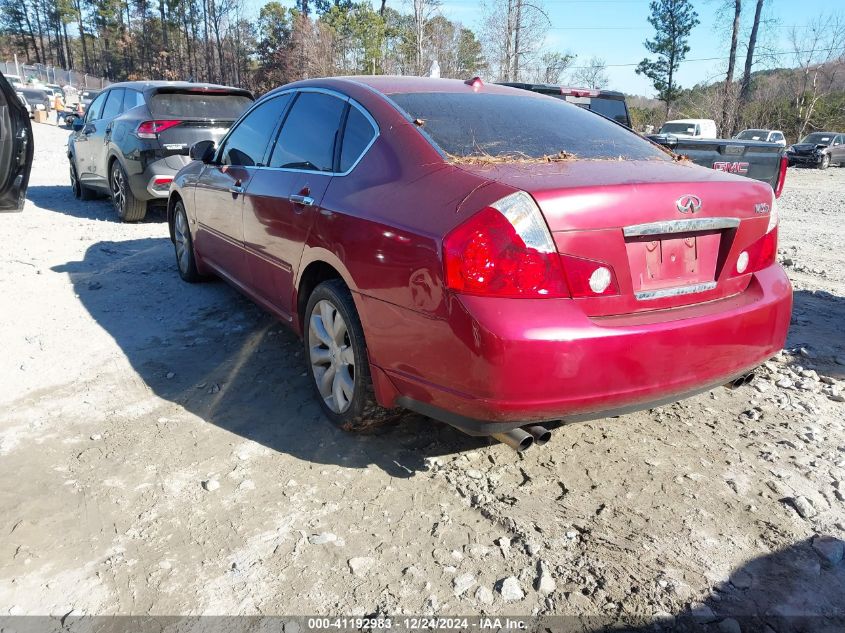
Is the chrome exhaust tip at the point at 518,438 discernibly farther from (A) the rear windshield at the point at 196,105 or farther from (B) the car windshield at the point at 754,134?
(B) the car windshield at the point at 754,134

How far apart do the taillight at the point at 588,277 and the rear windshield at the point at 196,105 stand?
644 centimetres

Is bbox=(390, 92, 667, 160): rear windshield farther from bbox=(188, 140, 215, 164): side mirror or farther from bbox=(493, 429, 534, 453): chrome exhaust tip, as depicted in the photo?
bbox=(188, 140, 215, 164): side mirror

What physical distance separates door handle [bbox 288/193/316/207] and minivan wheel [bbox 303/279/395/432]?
15.8 inches

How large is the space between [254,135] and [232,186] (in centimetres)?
36

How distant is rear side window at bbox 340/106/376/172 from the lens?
2884 mm

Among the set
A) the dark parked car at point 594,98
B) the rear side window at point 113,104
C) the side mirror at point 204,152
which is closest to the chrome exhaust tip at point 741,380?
the side mirror at point 204,152

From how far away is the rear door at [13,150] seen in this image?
21.5ft

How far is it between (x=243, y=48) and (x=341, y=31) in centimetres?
1683

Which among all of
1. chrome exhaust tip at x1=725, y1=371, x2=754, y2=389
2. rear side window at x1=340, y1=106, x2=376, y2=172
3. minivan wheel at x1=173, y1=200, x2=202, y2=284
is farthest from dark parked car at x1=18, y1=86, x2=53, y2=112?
chrome exhaust tip at x1=725, y1=371, x2=754, y2=389

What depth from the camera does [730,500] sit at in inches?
101

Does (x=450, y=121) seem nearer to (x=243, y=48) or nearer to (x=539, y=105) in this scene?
(x=539, y=105)

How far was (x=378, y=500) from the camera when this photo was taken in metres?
2.57

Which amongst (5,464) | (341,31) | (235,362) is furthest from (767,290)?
(341,31)

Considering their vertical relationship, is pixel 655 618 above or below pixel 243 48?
below
